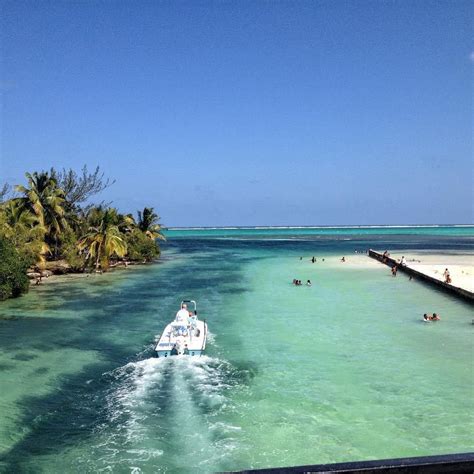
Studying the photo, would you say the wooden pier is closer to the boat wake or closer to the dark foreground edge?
the boat wake

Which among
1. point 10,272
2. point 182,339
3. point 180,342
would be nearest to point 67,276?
point 10,272

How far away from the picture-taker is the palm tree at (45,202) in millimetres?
52281

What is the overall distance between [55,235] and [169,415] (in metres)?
46.9

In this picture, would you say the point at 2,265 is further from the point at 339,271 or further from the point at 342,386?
the point at 339,271

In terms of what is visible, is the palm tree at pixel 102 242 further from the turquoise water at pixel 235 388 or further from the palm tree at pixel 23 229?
the turquoise water at pixel 235 388

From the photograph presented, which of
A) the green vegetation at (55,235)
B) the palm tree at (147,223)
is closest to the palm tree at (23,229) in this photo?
the green vegetation at (55,235)

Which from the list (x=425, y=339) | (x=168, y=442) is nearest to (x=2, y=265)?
(x=168, y=442)

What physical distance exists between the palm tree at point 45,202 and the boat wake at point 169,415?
3785 centimetres

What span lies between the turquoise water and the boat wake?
55mm

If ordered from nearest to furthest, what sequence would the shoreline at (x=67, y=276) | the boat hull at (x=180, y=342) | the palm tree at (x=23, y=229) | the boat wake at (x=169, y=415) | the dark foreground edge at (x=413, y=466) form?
the dark foreground edge at (x=413, y=466)
the boat wake at (x=169, y=415)
the boat hull at (x=180, y=342)
the palm tree at (x=23, y=229)
the shoreline at (x=67, y=276)

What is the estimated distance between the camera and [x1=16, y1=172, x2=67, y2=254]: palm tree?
52.3 m

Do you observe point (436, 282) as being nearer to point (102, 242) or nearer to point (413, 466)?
point (102, 242)

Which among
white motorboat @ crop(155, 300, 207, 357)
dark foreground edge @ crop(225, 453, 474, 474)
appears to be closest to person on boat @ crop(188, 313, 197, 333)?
white motorboat @ crop(155, 300, 207, 357)

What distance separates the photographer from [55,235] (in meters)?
56.4
